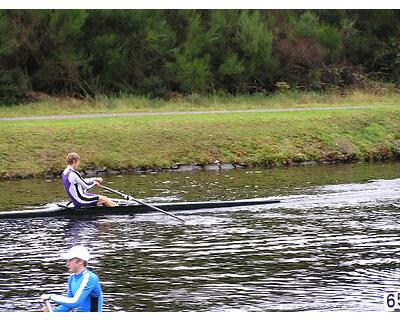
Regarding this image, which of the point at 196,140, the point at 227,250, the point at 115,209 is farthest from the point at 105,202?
the point at 196,140

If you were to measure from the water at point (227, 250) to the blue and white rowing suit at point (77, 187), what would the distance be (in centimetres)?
54

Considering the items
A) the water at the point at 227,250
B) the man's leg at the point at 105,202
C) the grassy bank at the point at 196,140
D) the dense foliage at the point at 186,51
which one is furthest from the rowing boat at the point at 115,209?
the dense foliage at the point at 186,51

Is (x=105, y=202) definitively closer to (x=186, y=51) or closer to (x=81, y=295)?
(x=81, y=295)

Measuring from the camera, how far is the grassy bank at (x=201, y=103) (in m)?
43.3

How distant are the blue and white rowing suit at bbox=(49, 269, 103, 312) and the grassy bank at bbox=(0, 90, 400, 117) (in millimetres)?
28809

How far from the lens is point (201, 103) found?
46688 mm

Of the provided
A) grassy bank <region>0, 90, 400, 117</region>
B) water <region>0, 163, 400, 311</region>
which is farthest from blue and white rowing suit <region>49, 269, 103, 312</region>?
grassy bank <region>0, 90, 400, 117</region>

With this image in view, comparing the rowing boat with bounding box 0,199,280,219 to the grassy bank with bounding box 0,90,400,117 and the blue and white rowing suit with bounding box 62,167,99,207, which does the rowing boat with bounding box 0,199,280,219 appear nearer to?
the blue and white rowing suit with bounding box 62,167,99,207

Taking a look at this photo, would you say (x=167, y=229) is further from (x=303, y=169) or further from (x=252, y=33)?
(x=252, y=33)

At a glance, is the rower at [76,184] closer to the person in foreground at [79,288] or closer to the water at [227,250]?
the water at [227,250]

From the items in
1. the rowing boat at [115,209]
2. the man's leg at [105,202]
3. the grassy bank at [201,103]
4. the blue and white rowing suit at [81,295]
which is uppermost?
the blue and white rowing suit at [81,295]

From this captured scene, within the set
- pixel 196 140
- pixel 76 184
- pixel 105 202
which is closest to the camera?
pixel 76 184

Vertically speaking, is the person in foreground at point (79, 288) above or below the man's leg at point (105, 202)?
above

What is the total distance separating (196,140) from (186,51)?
14412 millimetres
